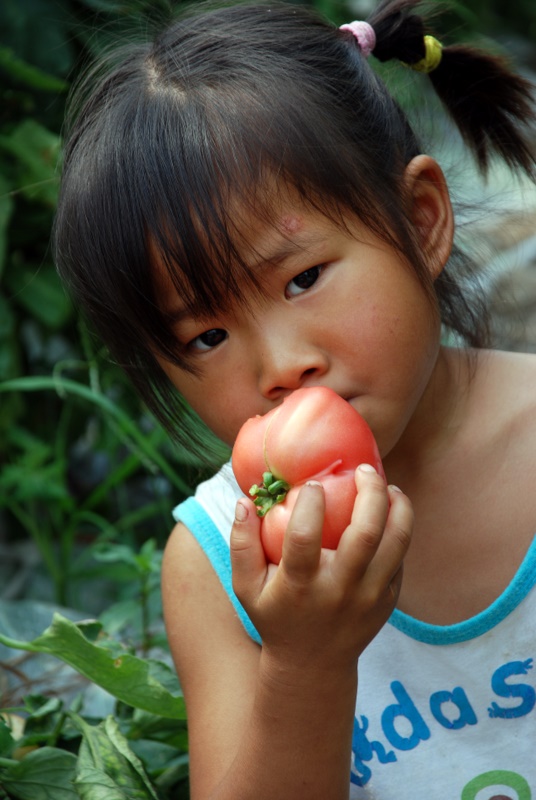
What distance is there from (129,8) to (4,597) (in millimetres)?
1596

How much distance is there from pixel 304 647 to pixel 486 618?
48 cm

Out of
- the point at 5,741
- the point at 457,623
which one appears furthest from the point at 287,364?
the point at 5,741

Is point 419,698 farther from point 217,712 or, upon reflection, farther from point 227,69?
point 227,69

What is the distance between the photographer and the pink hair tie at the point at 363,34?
1843 millimetres

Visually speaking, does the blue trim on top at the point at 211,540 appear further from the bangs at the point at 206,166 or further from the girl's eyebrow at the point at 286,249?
the girl's eyebrow at the point at 286,249

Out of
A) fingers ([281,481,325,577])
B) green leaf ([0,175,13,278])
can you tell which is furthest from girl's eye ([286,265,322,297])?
green leaf ([0,175,13,278])

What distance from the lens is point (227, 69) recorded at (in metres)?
1.57

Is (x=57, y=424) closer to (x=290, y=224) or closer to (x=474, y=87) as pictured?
(x=474, y=87)

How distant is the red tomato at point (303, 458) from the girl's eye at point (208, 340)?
23 centimetres

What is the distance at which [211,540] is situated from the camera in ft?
5.97

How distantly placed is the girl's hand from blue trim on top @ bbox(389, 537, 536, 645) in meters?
0.38

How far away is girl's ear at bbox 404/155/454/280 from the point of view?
5.46ft

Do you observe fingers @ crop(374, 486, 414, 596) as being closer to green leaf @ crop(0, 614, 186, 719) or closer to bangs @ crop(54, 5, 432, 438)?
bangs @ crop(54, 5, 432, 438)

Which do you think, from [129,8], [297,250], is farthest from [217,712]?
[129,8]
